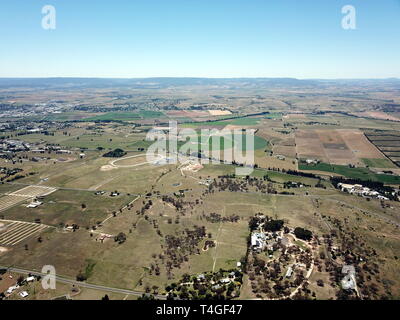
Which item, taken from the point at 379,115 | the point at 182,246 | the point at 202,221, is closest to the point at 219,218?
the point at 202,221

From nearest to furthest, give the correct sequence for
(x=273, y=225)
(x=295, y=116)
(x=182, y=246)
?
(x=182, y=246)
(x=273, y=225)
(x=295, y=116)

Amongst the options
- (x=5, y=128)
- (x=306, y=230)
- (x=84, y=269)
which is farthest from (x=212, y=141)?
(x=5, y=128)

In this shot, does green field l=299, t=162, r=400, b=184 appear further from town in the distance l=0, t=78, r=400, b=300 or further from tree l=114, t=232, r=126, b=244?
tree l=114, t=232, r=126, b=244

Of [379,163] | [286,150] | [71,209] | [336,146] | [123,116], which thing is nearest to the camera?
[71,209]

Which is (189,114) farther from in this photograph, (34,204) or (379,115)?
(34,204)

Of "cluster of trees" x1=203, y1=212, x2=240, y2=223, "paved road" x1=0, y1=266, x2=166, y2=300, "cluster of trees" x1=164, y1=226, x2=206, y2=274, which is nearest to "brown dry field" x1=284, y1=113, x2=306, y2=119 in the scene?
"cluster of trees" x1=203, y1=212, x2=240, y2=223

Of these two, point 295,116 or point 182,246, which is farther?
point 295,116

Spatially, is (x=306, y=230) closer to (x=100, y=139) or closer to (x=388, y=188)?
(x=388, y=188)
